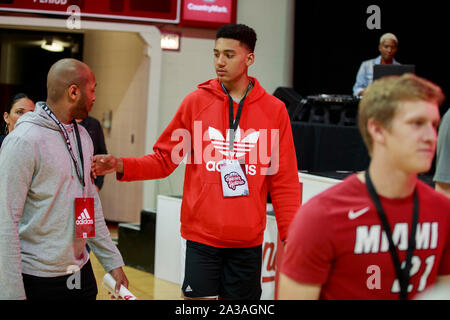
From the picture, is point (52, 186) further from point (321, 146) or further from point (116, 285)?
point (321, 146)

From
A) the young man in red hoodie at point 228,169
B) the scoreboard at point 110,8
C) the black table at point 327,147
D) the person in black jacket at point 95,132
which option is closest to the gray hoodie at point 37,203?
the young man in red hoodie at point 228,169

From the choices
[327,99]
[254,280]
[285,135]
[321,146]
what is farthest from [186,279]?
[327,99]

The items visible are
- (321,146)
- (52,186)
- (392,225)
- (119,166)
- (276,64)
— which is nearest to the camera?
(392,225)

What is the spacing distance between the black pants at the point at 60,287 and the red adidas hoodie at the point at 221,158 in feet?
1.92

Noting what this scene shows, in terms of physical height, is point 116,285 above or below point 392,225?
below

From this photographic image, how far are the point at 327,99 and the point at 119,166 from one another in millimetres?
4389

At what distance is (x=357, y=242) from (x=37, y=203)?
1.28 meters

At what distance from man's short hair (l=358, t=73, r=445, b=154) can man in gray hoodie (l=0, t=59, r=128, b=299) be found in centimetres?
126

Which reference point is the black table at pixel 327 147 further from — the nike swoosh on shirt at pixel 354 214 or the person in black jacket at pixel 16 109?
the nike swoosh on shirt at pixel 354 214

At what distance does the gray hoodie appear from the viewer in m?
2.23

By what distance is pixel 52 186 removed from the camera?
2.36 metres

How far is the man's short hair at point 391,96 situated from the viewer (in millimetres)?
1587

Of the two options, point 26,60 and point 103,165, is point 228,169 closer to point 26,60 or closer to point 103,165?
point 103,165

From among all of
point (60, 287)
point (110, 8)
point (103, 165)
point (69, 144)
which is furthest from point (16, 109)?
point (110, 8)
